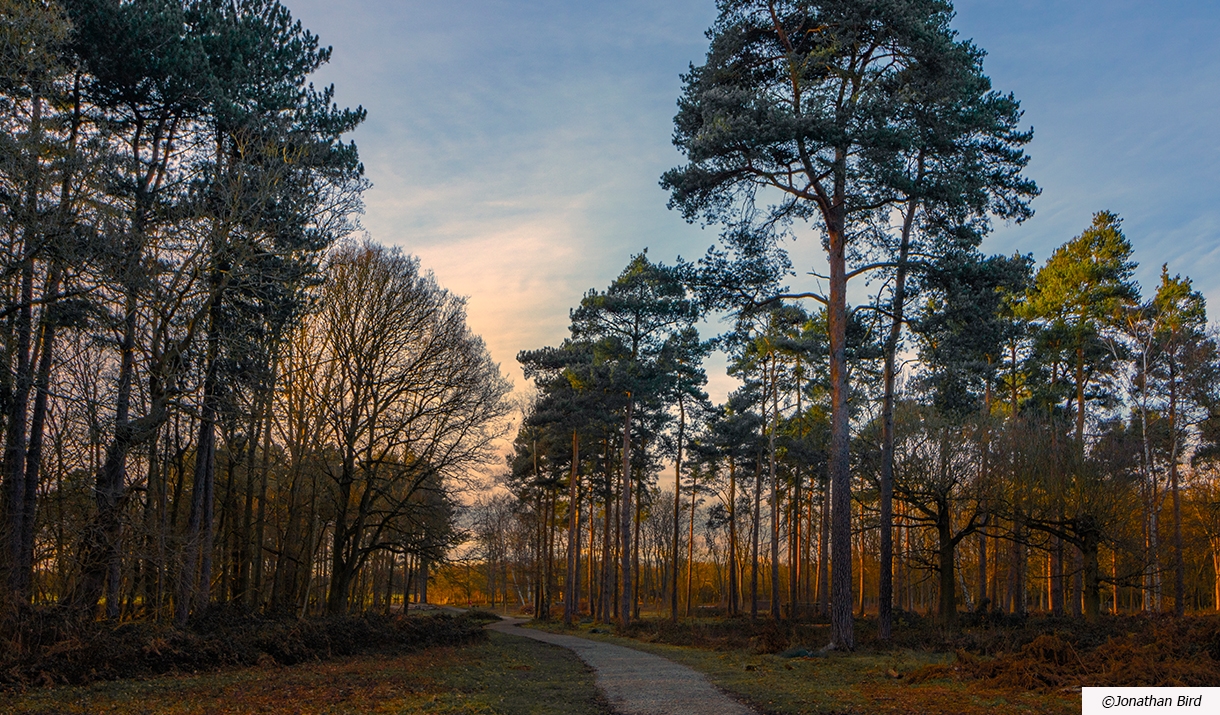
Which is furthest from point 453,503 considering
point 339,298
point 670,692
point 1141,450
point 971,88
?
point 1141,450

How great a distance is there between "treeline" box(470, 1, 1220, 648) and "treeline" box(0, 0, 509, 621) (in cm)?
836

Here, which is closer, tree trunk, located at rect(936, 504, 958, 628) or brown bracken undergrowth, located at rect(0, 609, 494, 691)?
brown bracken undergrowth, located at rect(0, 609, 494, 691)

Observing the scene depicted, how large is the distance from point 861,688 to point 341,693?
7144 millimetres

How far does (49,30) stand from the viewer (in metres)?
10.6

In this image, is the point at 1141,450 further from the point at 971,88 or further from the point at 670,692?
the point at 670,692

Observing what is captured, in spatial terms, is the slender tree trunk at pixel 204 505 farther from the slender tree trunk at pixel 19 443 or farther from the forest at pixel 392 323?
the slender tree trunk at pixel 19 443

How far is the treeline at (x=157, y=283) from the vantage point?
37.1 feet

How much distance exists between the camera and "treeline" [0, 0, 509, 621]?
11297 mm

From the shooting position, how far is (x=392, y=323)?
21266 millimetres

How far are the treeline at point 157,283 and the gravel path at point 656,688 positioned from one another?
8326 mm

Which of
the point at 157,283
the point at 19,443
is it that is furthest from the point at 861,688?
the point at 19,443

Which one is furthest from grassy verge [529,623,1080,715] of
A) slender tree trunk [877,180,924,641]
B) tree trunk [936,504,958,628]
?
tree trunk [936,504,958,628]

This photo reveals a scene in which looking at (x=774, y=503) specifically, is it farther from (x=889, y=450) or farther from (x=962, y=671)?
(x=962, y=671)

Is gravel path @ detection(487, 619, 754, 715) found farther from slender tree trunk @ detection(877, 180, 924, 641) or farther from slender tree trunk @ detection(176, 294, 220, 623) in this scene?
slender tree trunk @ detection(176, 294, 220, 623)
